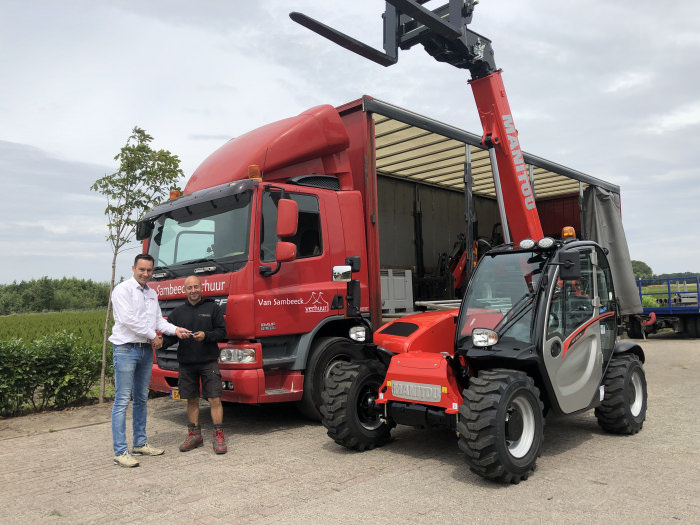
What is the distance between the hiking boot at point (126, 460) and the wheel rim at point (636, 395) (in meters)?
4.91

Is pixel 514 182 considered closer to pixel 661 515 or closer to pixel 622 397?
pixel 622 397

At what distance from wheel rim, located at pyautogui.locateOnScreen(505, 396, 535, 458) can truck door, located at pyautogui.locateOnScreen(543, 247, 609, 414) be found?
385 millimetres

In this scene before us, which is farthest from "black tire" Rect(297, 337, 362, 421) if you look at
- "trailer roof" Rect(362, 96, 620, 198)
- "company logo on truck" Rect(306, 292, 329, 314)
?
"trailer roof" Rect(362, 96, 620, 198)

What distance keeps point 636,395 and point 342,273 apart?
3377mm

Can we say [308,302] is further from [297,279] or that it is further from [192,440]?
[192,440]

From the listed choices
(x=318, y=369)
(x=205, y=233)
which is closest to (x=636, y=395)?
(x=318, y=369)

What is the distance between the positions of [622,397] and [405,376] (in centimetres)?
233

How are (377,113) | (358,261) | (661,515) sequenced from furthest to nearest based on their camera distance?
(377,113) → (358,261) → (661,515)

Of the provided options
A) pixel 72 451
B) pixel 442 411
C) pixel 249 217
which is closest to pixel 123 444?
pixel 72 451

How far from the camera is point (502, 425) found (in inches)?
168

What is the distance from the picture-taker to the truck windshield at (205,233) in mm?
6105

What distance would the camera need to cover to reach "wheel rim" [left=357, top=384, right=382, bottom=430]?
17.9 feet

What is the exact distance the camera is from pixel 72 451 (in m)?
5.78

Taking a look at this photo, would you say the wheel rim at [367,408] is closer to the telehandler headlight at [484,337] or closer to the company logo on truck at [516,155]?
the telehandler headlight at [484,337]
